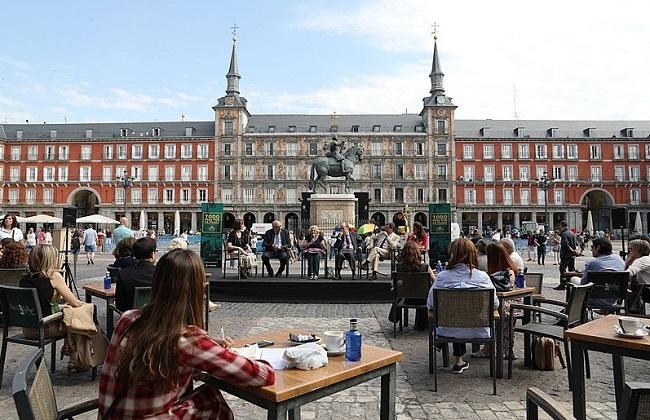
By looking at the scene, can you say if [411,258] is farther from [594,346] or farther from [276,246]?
[276,246]

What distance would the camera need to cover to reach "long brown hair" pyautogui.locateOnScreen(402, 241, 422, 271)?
21.0 feet

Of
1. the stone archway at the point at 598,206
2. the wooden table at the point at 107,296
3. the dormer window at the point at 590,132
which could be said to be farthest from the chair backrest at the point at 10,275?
the dormer window at the point at 590,132

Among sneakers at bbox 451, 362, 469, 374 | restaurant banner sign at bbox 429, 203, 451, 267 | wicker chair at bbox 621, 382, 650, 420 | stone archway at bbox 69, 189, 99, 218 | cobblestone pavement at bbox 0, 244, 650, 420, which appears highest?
stone archway at bbox 69, 189, 99, 218

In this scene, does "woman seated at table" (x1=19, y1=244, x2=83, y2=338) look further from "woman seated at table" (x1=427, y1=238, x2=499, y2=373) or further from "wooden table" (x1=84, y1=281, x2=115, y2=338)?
"woman seated at table" (x1=427, y1=238, x2=499, y2=373)

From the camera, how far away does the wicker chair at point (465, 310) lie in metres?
4.07

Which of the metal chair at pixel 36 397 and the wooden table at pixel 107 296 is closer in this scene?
the metal chair at pixel 36 397

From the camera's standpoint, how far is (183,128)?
5391 centimetres

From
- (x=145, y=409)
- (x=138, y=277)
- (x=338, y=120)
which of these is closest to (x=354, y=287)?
(x=138, y=277)

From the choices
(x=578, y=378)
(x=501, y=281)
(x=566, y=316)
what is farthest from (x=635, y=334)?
(x=501, y=281)

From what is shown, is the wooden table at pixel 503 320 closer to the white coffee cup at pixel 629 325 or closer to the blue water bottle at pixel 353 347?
the white coffee cup at pixel 629 325

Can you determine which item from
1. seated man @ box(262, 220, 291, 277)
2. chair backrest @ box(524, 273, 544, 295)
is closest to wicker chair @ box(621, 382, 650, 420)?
chair backrest @ box(524, 273, 544, 295)

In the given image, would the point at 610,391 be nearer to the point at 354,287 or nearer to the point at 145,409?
the point at 145,409

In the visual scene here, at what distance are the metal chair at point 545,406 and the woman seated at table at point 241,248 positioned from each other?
8.20 m

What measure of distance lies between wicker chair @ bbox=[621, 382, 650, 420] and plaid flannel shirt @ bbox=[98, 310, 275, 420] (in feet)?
4.25
